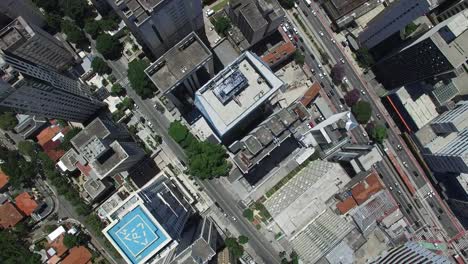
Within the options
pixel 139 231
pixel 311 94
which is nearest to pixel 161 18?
pixel 139 231

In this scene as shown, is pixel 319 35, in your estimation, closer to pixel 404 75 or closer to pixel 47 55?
pixel 404 75

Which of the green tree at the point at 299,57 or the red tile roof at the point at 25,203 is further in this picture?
the green tree at the point at 299,57

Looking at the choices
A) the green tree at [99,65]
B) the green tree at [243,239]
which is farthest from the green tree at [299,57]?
the green tree at [99,65]

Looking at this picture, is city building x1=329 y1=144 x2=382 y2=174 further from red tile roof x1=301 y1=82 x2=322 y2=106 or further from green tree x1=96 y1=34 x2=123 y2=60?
green tree x1=96 y1=34 x2=123 y2=60

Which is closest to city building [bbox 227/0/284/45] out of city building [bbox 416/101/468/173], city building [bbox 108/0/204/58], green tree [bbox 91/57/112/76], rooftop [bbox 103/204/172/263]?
city building [bbox 108/0/204/58]

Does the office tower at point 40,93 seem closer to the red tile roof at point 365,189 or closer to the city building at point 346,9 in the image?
the city building at point 346,9
